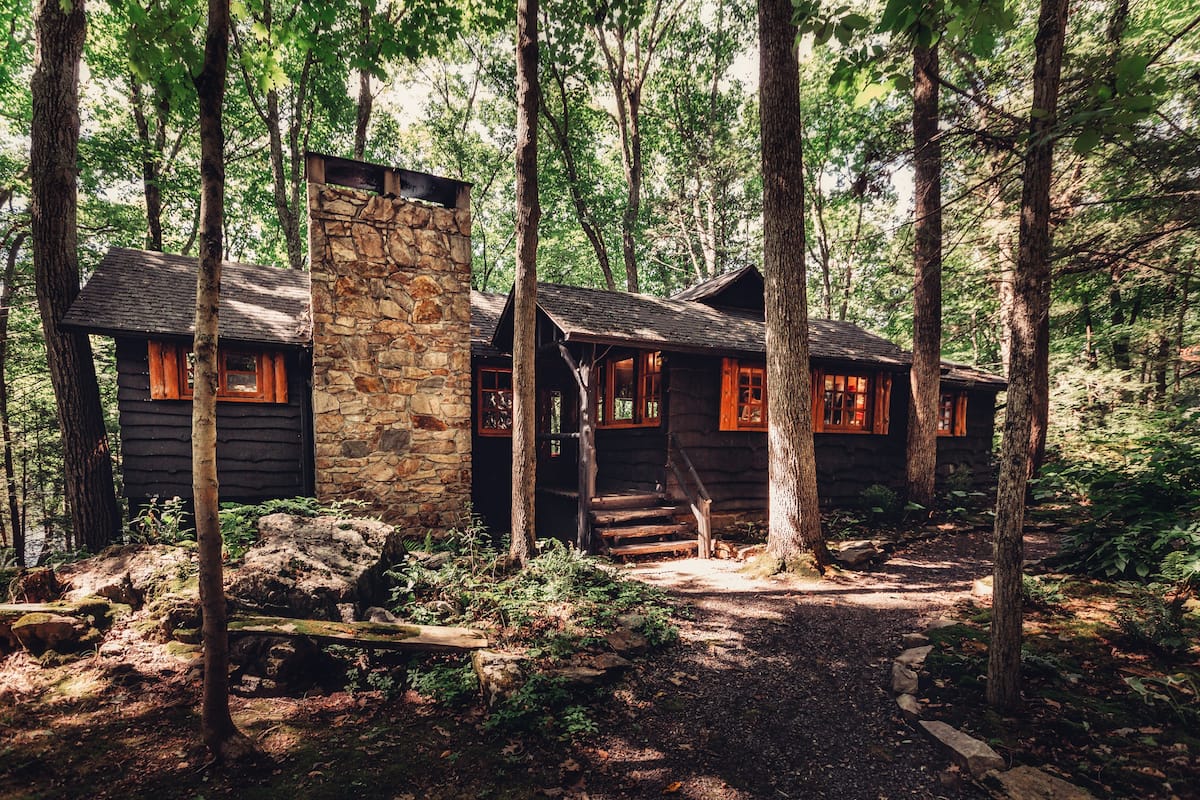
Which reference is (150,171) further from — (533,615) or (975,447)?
(975,447)

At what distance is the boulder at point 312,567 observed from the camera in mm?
4680

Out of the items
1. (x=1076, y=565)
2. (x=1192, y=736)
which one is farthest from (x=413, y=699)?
(x=1076, y=565)

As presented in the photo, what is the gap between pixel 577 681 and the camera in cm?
400

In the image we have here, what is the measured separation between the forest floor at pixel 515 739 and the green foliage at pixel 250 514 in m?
1.79

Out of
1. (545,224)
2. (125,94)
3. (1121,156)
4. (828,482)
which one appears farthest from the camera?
(545,224)

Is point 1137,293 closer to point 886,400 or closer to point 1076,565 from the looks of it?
point 886,400

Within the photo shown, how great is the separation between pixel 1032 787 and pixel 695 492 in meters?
6.91

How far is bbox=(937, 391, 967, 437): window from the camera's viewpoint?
12.8 m

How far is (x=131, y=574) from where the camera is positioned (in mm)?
4938

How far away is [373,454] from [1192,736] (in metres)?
8.88

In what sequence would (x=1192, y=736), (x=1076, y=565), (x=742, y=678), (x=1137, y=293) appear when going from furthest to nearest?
(x=1137, y=293) < (x=1076, y=565) < (x=742, y=678) < (x=1192, y=736)

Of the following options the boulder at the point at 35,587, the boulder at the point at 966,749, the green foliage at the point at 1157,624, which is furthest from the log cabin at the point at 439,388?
the boulder at the point at 966,749

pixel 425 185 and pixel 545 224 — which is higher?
pixel 545 224

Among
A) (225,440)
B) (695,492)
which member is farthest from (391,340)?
(695,492)
